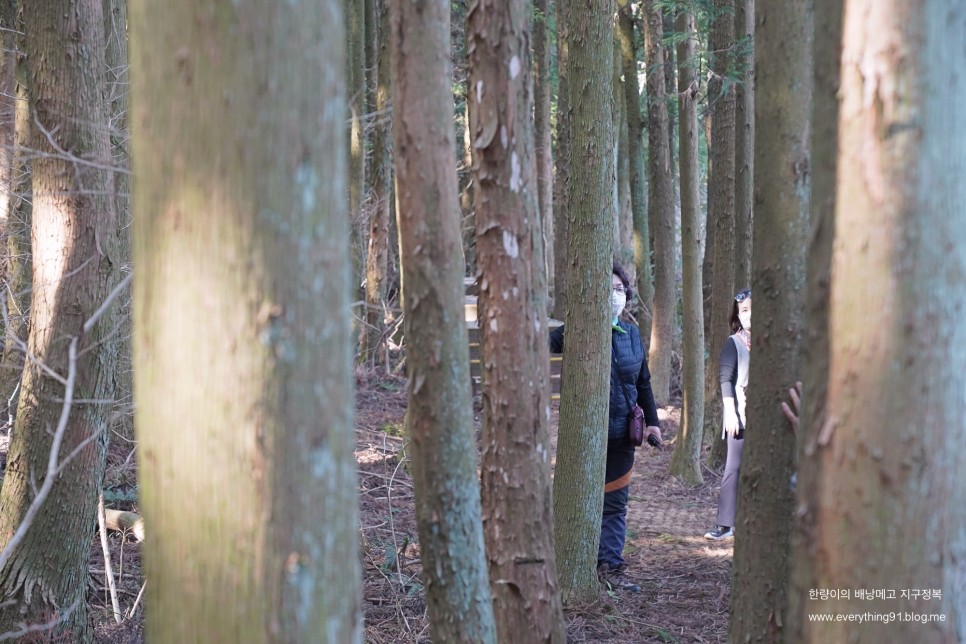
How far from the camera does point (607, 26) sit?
571 cm

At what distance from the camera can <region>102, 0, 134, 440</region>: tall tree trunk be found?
6.27 metres

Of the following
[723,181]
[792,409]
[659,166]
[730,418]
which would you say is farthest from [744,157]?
[792,409]

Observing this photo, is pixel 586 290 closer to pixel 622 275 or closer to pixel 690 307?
pixel 622 275

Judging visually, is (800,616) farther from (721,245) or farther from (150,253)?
(721,245)

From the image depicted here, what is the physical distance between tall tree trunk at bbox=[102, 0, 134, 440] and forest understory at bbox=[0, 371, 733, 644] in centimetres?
79

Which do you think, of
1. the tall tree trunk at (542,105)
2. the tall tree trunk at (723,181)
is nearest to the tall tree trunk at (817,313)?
the tall tree trunk at (723,181)

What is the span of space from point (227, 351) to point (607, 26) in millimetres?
4713

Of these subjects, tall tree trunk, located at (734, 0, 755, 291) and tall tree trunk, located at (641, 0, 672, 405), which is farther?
tall tree trunk, located at (641, 0, 672, 405)

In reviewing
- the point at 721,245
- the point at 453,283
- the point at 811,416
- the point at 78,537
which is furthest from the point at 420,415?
the point at 721,245

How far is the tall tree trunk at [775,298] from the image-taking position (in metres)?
3.23

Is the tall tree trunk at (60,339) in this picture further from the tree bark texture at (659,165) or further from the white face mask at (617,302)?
the tree bark texture at (659,165)

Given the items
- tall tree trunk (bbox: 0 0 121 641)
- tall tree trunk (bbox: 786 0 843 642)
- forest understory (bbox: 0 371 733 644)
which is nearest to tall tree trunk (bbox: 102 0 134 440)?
tall tree trunk (bbox: 0 0 121 641)

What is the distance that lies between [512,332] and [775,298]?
1054mm

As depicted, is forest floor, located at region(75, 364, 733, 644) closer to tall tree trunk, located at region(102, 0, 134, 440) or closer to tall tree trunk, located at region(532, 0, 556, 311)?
tall tree trunk, located at region(102, 0, 134, 440)
